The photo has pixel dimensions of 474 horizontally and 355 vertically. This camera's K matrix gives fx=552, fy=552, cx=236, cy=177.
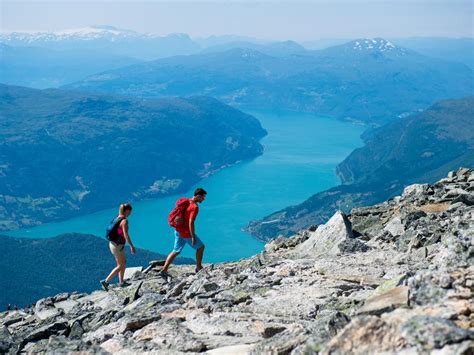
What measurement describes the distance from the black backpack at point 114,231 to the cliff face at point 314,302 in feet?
5.06

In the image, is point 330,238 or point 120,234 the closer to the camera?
point 120,234

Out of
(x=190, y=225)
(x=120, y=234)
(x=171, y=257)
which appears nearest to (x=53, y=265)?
(x=120, y=234)

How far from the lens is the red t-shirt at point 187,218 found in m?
15.0

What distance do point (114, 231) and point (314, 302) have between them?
299 inches

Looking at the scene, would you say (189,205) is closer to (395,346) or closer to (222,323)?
(222,323)

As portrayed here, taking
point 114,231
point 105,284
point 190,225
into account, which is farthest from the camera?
point 105,284

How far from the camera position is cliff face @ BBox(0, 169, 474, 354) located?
21.0 ft

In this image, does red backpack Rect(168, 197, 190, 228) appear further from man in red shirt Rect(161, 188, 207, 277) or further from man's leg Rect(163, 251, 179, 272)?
man's leg Rect(163, 251, 179, 272)

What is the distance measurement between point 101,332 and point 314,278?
4917mm

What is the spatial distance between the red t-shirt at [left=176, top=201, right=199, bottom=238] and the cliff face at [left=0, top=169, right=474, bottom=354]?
1248 millimetres

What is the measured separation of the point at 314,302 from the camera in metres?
10.8

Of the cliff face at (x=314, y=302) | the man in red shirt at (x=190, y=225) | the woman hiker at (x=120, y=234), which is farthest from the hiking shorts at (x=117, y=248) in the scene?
the man in red shirt at (x=190, y=225)

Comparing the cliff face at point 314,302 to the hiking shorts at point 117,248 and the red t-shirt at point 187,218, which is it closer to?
the hiking shorts at point 117,248

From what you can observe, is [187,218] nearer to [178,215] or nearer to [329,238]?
[178,215]
